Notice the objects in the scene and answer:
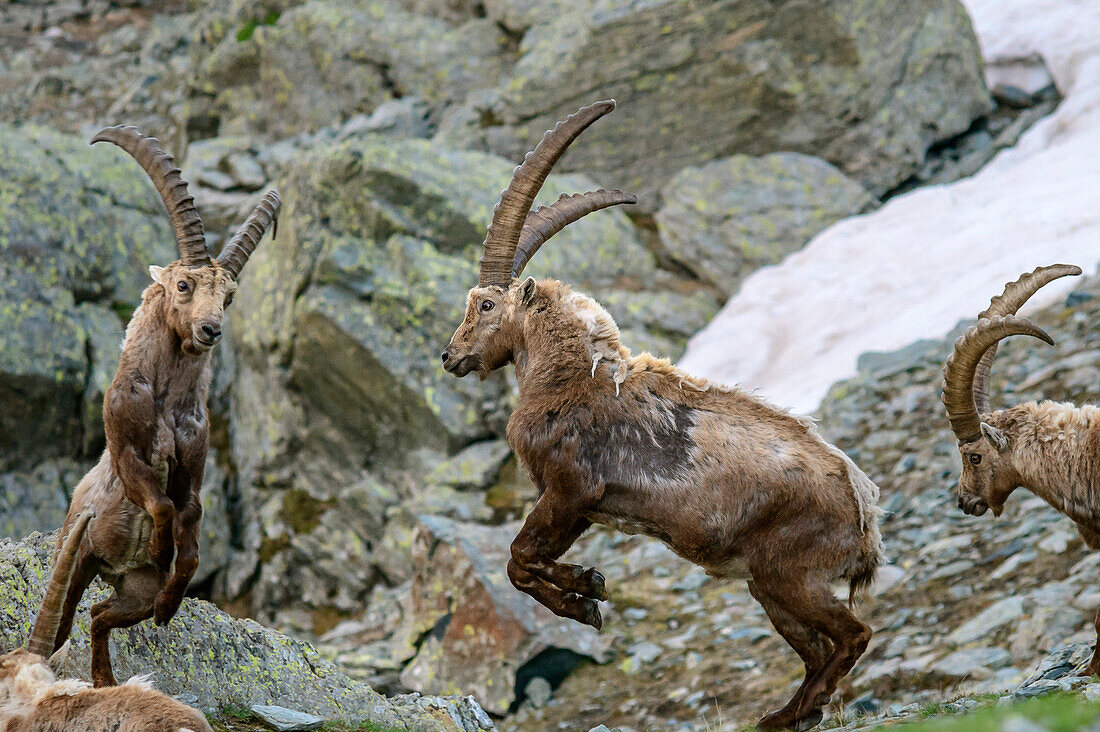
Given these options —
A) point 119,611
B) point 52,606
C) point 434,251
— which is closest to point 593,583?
point 119,611

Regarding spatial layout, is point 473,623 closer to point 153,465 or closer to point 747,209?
point 153,465

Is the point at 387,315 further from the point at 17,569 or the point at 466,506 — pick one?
the point at 17,569

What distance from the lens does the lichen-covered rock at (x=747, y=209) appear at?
2325cm

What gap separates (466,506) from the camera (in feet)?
58.8

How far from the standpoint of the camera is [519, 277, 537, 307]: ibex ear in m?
8.55

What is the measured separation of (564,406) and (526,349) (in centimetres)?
73

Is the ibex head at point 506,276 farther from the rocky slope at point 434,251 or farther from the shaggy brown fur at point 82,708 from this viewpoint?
the rocky slope at point 434,251

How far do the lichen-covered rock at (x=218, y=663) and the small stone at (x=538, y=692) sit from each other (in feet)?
11.8

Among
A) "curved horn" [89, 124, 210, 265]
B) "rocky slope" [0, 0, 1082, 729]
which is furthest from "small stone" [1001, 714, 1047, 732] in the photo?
"rocky slope" [0, 0, 1082, 729]

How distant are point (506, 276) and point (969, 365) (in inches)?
167

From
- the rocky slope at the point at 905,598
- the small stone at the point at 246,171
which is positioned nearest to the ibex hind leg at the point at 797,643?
the rocky slope at the point at 905,598

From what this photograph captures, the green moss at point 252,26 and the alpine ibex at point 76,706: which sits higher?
the green moss at point 252,26

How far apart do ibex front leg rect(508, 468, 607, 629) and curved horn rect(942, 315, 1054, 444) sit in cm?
385

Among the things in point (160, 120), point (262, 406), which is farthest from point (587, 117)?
point (160, 120)
